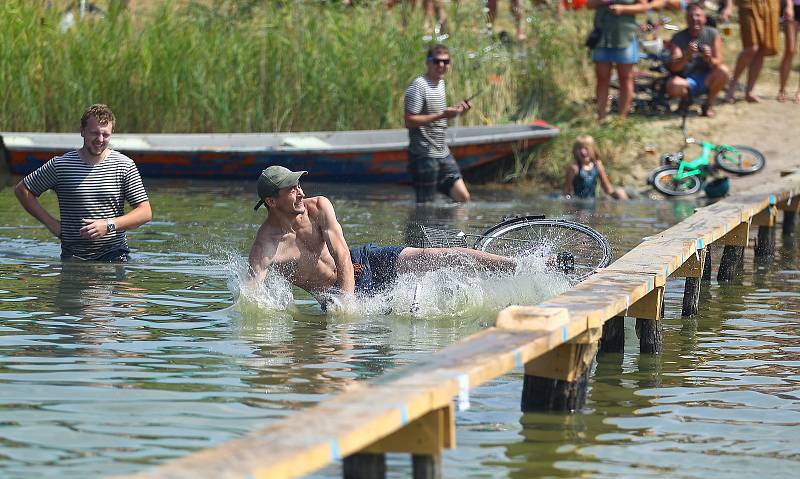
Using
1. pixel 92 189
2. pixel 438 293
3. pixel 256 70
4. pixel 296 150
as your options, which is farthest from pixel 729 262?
pixel 256 70

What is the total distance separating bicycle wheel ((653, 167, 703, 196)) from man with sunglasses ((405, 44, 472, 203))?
395 cm

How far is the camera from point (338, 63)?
21.3 meters

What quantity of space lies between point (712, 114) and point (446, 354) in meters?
17.3

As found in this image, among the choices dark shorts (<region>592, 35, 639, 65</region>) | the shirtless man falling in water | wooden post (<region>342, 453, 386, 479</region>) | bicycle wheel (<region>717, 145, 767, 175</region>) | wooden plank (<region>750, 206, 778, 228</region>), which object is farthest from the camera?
dark shorts (<region>592, 35, 639, 65</region>)

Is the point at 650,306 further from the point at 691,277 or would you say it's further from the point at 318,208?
the point at 318,208

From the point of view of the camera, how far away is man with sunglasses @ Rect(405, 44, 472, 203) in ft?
53.1

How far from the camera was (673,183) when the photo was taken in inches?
789

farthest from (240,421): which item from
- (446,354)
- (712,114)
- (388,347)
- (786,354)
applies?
(712,114)

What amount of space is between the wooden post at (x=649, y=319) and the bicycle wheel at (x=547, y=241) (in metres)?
1.42

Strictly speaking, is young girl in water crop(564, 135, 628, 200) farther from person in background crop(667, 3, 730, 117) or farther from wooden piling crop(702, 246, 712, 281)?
wooden piling crop(702, 246, 712, 281)

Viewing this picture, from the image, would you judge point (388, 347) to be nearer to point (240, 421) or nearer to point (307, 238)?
point (307, 238)

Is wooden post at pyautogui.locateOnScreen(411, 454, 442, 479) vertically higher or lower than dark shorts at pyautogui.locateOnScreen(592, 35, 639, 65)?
lower

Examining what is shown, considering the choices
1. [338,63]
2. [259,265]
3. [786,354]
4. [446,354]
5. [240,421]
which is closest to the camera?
[446,354]

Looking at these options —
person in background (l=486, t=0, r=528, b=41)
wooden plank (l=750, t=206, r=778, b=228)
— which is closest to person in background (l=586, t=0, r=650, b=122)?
person in background (l=486, t=0, r=528, b=41)
